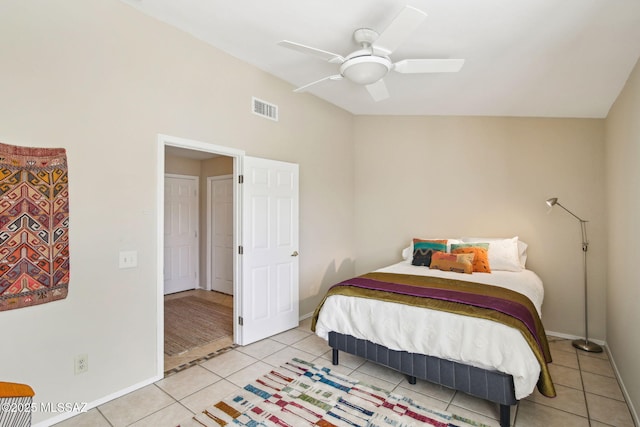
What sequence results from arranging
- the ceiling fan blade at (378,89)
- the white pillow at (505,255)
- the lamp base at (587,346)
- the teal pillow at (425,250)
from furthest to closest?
the teal pillow at (425,250)
the white pillow at (505,255)
the lamp base at (587,346)
the ceiling fan blade at (378,89)

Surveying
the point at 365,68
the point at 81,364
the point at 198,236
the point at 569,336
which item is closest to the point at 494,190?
the point at 569,336

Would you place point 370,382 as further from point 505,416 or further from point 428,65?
point 428,65

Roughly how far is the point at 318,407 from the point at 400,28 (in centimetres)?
270

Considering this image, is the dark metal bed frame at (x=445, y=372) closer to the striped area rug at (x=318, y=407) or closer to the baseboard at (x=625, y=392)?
the striped area rug at (x=318, y=407)

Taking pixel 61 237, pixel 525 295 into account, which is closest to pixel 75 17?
pixel 61 237

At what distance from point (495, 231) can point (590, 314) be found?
4.31ft

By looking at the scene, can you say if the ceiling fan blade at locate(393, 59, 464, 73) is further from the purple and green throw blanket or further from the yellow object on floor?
the yellow object on floor

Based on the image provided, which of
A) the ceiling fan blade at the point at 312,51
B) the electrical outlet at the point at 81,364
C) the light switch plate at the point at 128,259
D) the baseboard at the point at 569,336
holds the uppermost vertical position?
the ceiling fan blade at the point at 312,51

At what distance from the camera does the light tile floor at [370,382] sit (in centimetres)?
220

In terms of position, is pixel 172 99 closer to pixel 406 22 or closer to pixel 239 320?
pixel 406 22

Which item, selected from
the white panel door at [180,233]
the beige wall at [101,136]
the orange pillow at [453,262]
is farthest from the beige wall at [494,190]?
the white panel door at [180,233]

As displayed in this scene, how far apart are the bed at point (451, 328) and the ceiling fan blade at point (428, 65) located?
1.80 meters

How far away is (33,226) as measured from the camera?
205cm

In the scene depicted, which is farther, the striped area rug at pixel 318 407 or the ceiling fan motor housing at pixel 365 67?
the ceiling fan motor housing at pixel 365 67
